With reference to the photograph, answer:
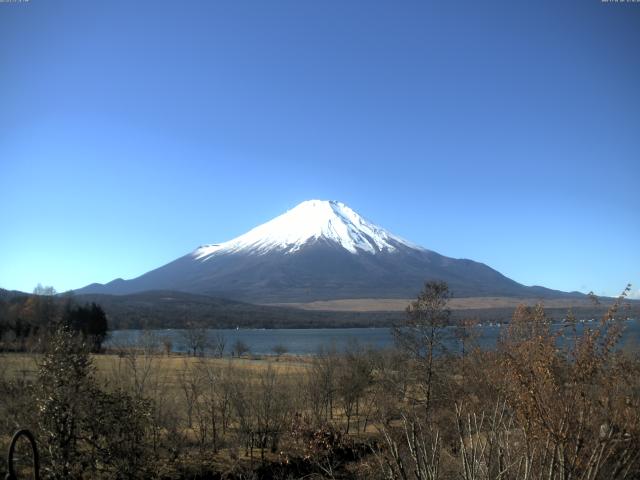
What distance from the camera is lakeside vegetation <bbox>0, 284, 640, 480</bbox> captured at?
7.11 metres

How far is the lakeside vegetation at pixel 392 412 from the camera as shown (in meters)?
7.11

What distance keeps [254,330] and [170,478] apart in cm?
17180

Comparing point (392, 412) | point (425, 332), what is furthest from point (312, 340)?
point (425, 332)

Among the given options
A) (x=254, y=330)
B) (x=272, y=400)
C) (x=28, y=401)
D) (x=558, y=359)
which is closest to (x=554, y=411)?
(x=558, y=359)

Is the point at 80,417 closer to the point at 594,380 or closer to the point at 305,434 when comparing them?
the point at 305,434

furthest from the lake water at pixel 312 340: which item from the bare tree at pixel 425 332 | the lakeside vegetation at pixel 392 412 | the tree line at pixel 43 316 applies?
the tree line at pixel 43 316

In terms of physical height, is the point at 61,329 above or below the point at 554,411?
above

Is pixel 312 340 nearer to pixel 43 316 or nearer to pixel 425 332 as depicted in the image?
pixel 43 316

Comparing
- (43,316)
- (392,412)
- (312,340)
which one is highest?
(43,316)

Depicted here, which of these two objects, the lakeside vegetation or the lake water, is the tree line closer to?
the lake water

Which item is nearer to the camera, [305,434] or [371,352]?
[305,434]

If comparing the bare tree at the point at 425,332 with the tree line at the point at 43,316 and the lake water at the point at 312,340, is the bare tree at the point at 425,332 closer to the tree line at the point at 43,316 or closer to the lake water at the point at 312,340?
the lake water at the point at 312,340

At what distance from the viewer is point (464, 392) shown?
Answer: 21828mm

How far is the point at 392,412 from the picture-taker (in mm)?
26031
